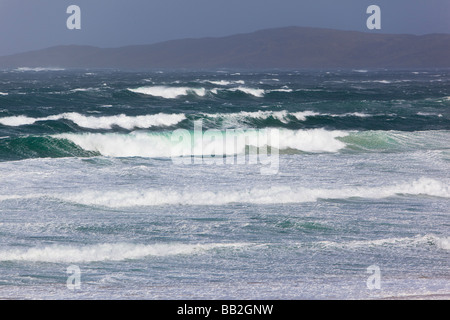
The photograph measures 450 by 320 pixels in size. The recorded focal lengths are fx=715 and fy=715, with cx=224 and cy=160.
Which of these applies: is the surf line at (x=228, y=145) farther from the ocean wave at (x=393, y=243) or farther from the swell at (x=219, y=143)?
the ocean wave at (x=393, y=243)

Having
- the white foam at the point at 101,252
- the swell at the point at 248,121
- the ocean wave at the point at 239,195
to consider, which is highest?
the swell at the point at 248,121

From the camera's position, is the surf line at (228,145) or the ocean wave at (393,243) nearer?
the ocean wave at (393,243)

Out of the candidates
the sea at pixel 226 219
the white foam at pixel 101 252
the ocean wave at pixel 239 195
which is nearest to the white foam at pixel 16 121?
the sea at pixel 226 219

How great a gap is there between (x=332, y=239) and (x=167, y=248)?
2.40 meters

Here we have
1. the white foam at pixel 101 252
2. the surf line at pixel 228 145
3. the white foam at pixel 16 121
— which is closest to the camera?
the white foam at pixel 101 252

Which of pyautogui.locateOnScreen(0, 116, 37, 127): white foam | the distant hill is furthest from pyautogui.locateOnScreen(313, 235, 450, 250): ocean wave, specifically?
the distant hill

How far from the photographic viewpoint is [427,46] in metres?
174

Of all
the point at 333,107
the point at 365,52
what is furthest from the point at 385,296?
the point at 365,52

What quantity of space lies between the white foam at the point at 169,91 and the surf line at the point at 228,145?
61.0 ft

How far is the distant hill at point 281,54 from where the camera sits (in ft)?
543

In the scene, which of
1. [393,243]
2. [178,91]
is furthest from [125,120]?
[393,243]

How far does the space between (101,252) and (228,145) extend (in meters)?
13.5

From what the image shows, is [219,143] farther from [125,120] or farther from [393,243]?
[393,243]
